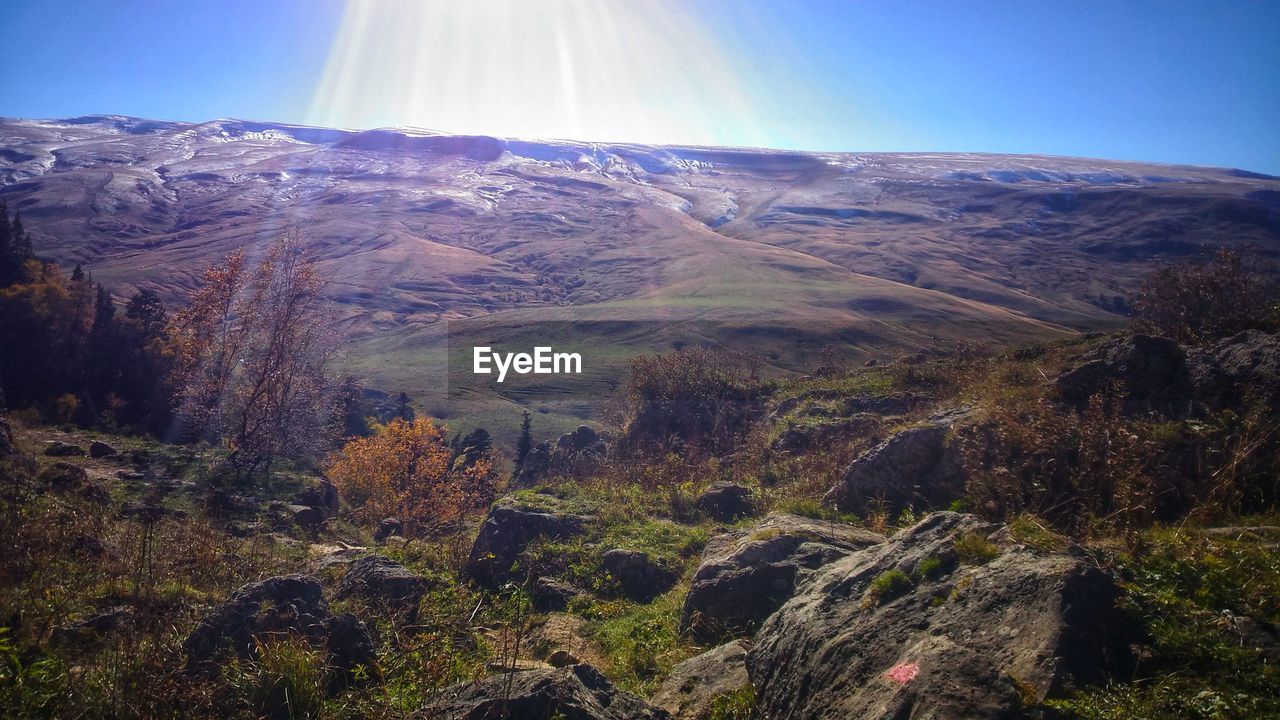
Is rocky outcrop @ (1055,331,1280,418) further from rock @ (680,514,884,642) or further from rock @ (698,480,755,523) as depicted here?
rock @ (698,480,755,523)

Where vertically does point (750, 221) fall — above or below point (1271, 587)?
above

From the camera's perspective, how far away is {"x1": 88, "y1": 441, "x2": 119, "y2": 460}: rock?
12227mm

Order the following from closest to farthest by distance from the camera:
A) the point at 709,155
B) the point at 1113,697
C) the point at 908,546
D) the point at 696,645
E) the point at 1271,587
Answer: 1. the point at 1113,697
2. the point at 1271,587
3. the point at 908,546
4. the point at 696,645
5. the point at 709,155

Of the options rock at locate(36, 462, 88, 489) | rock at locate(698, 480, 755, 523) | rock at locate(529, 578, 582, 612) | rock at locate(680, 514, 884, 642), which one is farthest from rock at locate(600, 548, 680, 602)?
rock at locate(36, 462, 88, 489)

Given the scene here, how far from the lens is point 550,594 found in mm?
6488

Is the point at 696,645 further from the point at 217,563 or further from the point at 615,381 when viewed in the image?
the point at 615,381

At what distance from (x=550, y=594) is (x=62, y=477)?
7116 millimetres

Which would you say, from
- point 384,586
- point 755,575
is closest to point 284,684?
point 384,586

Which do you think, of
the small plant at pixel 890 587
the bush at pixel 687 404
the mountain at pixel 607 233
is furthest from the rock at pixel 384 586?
the mountain at pixel 607 233

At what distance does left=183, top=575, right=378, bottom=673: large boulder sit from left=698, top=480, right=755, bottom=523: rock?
4.83 metres

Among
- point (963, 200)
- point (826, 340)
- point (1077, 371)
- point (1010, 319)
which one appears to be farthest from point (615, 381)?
point (963, 200)

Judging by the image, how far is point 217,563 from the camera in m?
6.07

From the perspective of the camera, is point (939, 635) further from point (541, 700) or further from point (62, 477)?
point (62, 477)

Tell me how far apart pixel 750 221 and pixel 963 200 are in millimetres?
41816
